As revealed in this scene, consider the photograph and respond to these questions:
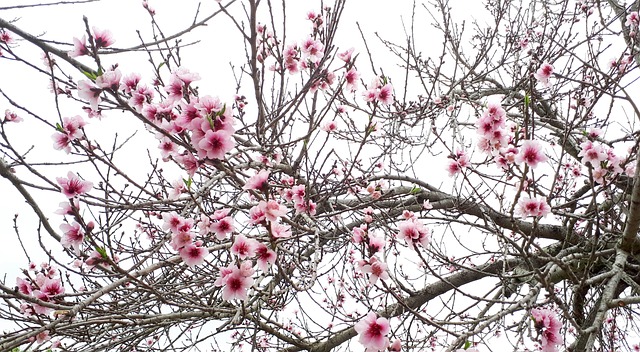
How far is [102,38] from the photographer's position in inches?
Result: 72.1

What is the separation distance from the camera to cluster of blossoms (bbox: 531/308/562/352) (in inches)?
70.1

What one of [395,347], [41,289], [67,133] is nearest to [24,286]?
[41,289]

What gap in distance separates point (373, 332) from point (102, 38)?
175 centimetres

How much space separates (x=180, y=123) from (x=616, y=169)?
100 inches

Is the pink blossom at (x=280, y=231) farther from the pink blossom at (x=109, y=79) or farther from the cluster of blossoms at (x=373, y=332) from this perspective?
the pink blossom at (x=109, y=79)

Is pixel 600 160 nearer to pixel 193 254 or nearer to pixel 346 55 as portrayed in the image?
pixel 346 55

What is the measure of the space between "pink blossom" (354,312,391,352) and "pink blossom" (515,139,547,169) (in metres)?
1.12

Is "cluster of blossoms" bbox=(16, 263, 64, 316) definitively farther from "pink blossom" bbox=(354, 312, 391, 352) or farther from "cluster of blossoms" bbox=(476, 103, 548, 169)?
"cluster of blossoms" bbox=(476, 103, 548, 169)

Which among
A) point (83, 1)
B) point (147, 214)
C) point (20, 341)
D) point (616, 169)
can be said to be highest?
point (147, 214)

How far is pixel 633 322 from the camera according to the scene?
5.07 metres

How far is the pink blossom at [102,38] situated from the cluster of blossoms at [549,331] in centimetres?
220

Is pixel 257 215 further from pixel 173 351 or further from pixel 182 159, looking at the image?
pixel 173 351

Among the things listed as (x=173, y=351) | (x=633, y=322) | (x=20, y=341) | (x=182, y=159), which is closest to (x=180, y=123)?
(x=182, y=159)

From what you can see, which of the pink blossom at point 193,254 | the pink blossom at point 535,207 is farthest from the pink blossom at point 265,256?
the pink blossom at point 535,207
